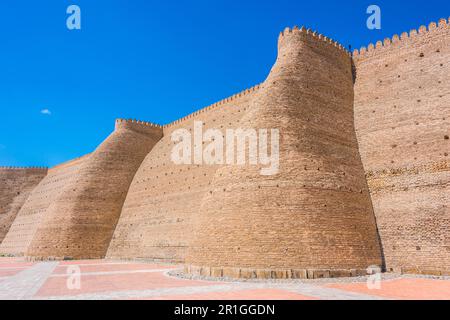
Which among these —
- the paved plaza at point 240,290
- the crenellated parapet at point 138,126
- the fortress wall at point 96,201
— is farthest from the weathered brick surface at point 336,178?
the crenellated parapet at point 138,126

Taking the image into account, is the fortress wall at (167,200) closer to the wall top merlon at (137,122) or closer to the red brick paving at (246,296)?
the wall top merlon at (137,122)

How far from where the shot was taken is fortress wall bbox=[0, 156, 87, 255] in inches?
1471

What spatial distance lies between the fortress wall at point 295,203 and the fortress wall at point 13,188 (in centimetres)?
3470

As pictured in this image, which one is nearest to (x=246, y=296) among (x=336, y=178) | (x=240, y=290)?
(x=240, y=290)

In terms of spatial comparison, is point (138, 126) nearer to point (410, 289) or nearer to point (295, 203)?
point (295, 203)

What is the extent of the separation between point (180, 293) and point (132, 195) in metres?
21.6

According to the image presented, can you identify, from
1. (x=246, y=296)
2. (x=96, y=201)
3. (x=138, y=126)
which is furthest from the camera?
(x=138, y=126)

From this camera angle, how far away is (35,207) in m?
40.4

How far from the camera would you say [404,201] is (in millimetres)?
15258

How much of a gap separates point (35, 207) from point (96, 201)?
14.9m

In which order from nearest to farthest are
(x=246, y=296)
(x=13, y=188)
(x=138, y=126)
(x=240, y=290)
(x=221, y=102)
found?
(x=246, y=296) < (x=240, y=290) < (x=221, y=102) < (x=138, y=126) < (x=13, y=188)

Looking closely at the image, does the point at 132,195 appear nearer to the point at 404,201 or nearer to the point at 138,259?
the point at 138,259
